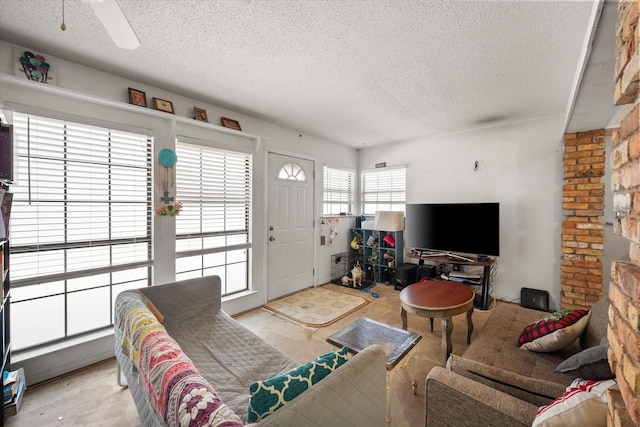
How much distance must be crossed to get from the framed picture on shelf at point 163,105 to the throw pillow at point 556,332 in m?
3.46

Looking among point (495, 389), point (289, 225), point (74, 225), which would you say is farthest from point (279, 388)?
point (289, 225)

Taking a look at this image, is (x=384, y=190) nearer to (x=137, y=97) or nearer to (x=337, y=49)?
(x=337, y=49)

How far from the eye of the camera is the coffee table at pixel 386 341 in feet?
5.48

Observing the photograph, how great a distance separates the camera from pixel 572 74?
2.28 metres

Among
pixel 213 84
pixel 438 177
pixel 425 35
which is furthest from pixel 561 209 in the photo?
pixel 213 84

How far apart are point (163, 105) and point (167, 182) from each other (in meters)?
0.74

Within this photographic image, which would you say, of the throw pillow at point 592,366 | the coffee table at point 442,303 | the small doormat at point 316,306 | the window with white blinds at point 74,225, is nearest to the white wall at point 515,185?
the coffee table at point 442,303

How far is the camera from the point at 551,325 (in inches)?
66.2

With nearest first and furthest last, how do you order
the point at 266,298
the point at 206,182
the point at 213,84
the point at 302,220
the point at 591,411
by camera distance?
the point at 591,411, the point at 213,84, the point at 206,182, the point at 266,298, the point at 302,220

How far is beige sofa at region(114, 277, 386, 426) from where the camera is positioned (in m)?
0.90

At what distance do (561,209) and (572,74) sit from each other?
170cm

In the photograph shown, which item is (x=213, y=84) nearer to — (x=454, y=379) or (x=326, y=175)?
(x=326, y=175)

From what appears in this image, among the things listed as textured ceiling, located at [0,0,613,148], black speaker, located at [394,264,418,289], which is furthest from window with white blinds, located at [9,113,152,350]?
black speaker, located at [394,264,418,289]

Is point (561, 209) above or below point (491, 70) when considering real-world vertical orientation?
below
